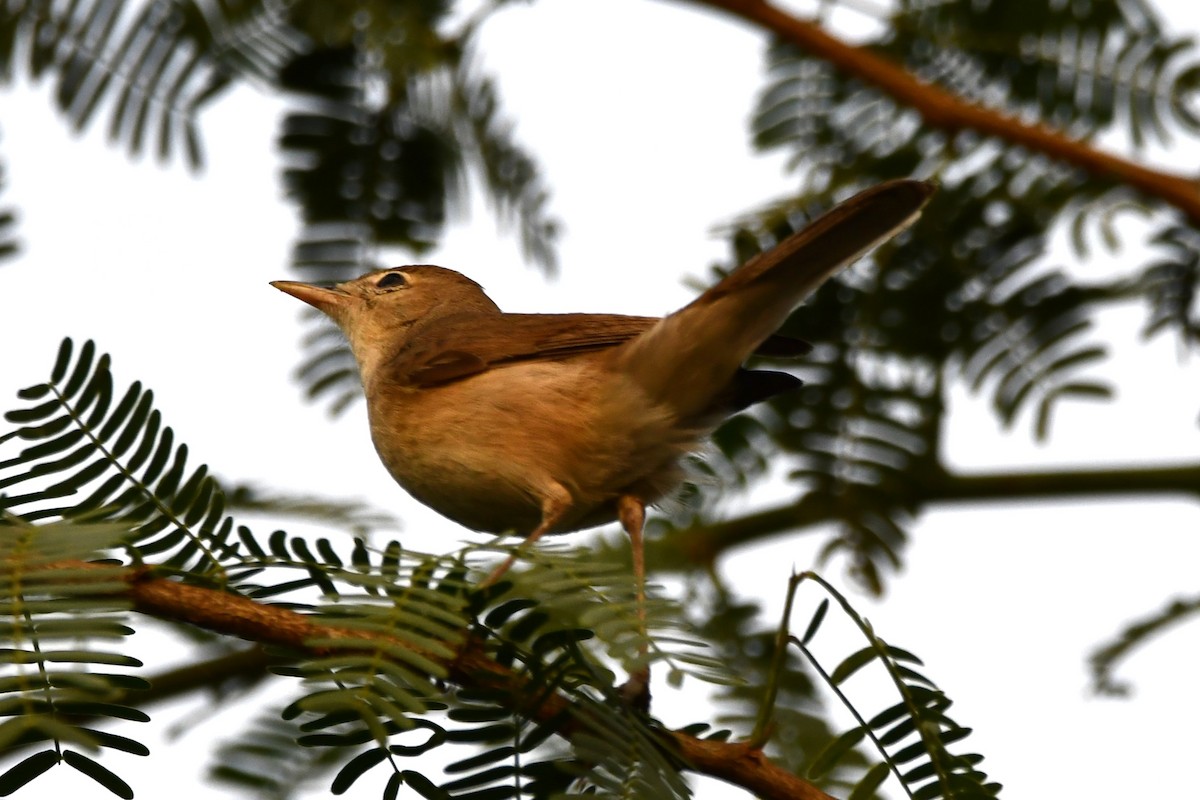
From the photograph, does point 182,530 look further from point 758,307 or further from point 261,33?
point 261,33

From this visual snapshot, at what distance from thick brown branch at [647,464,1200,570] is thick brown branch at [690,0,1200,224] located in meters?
0.75

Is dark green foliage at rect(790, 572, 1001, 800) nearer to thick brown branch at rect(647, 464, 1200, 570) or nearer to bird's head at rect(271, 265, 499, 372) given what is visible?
thick brown branch at rect(647, 464, 1200, 570)

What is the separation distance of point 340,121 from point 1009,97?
2.15 metres

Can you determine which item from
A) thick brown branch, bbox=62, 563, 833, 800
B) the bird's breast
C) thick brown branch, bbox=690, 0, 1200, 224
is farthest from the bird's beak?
thick brown branch, bbox=62, 563, 833, 800

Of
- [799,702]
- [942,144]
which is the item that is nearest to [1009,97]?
[942,144]

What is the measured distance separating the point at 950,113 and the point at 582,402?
54.6 inches

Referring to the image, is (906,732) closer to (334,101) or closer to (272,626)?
(272,626)

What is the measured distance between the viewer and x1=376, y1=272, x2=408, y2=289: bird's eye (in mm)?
5238

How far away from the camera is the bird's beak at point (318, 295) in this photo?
4.60 metres

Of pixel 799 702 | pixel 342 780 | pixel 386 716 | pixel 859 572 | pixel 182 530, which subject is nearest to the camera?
pixel 386 716

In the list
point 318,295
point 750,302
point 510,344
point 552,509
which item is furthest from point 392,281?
point 750,302

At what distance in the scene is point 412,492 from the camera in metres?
4.09

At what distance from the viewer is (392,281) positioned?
5.38 metres

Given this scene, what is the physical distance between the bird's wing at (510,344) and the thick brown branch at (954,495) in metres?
0.65
